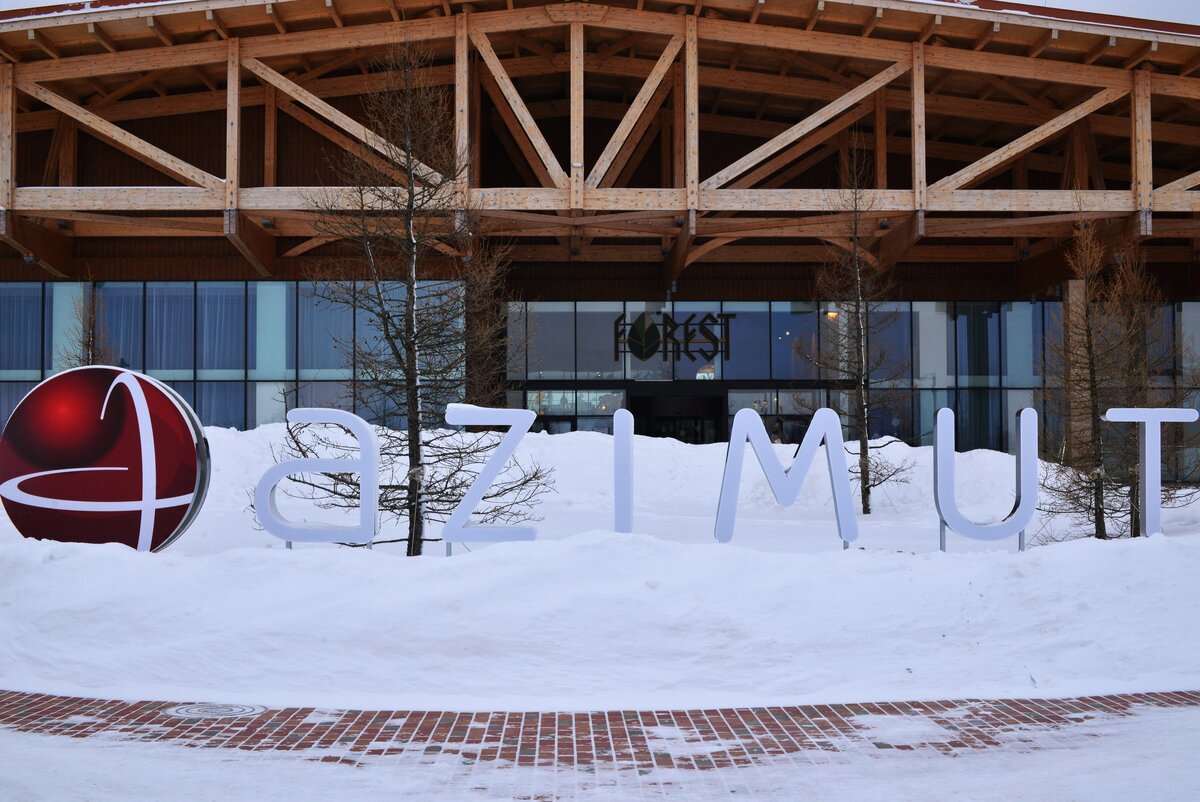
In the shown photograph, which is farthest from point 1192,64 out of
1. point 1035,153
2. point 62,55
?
point 62,55

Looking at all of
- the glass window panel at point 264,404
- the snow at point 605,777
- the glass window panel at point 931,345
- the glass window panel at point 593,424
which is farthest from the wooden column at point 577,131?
the snow at point 605,777

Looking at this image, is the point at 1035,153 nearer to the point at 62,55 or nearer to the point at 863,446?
the point at 863,446

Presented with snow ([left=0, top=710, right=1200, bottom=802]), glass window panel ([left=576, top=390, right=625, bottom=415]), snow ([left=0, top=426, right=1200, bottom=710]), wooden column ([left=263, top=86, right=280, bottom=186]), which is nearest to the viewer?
snow ([left=0, top=710, right=1200, bottom=802])

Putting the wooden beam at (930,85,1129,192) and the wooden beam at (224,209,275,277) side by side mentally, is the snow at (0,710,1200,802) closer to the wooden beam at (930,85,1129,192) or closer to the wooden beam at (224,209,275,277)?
the wooden beam at (224,209,275,277)

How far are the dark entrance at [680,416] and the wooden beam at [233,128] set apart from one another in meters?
12.6

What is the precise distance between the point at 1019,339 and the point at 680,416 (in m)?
10.2

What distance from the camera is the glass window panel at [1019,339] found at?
2967cm

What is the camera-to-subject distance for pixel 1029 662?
8.40m

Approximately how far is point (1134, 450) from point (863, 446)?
5310 millimetres

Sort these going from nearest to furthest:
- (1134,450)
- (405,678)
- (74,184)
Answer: (405,678) → (1134,450) → (74,184)

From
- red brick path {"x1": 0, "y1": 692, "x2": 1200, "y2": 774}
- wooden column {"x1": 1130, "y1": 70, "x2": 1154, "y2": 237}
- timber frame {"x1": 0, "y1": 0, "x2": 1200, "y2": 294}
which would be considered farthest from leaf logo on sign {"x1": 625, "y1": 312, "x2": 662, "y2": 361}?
red brick path {"x1": 0, "y1": 692, "x2": 1200, "y2": 774}

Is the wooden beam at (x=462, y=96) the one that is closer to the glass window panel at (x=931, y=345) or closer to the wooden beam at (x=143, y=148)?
the wooden beam at (x=143, y=148)

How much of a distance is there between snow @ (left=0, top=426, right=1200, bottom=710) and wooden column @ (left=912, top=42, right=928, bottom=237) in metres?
12.6

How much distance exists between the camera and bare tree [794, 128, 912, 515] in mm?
20906
